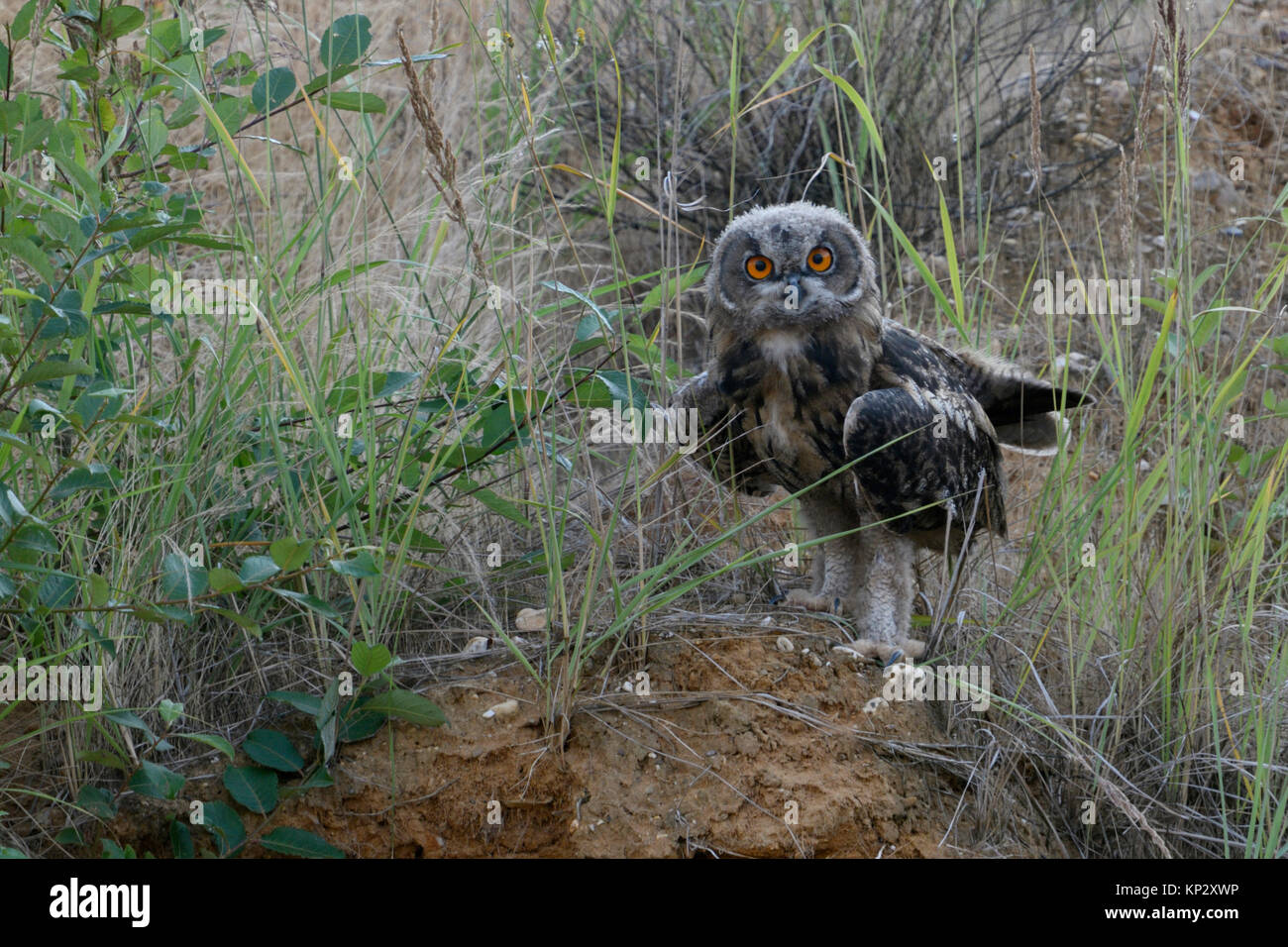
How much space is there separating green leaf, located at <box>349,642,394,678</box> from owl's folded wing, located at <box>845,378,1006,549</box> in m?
1.04

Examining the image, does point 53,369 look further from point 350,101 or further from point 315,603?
point 350,101

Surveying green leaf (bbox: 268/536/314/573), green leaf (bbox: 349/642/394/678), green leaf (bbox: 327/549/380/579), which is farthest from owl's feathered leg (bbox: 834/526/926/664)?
green leaf (bbox: 268/536/314/573)

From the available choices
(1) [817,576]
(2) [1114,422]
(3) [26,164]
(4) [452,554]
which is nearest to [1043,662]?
(1) [817,576]

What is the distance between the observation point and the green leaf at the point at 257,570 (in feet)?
6.70

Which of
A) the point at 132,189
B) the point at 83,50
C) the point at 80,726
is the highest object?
the point at 83,50

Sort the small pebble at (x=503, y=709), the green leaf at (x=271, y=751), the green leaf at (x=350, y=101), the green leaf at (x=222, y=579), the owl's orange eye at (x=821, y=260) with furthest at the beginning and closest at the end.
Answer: the owl's orange eye at (x=821, y=260) < the green leaf at (x=350, y=101) < the small pebble at (x=503, y=709) < the green leaf at (x=271, y=751) < the green leaf at (x=222, y=579)

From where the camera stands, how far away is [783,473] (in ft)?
9.45

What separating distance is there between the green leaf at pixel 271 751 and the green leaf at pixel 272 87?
4.25 ft

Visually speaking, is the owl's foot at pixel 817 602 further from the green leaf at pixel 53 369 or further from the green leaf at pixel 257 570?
the green leaf at pixel 53 369

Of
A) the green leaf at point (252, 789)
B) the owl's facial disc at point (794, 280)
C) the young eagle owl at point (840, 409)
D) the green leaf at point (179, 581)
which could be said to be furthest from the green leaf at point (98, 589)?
the owl's facial disc at point (794, 280)

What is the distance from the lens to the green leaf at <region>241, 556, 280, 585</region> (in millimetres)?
2041

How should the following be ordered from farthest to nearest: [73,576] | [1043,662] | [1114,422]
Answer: [1114,422]
[1043,662]
[73,576]

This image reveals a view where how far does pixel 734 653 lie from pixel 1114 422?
232cm

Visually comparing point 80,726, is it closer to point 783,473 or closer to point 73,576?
point 73,576
